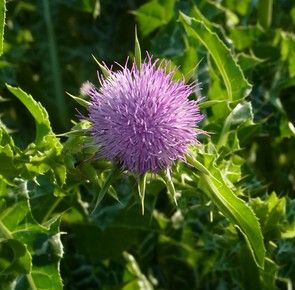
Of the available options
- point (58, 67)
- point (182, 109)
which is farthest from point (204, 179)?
Answer: point (58, 67)

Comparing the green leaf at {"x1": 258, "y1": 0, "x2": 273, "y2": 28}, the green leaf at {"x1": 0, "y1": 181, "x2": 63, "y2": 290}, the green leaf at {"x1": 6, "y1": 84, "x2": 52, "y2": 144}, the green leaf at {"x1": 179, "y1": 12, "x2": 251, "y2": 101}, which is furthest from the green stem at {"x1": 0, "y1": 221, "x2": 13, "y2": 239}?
the green leaf at {"x1": 258, "y1": 0, "x2": 273, "y2": 28}

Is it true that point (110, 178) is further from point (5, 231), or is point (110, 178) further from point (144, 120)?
point (5, 231)

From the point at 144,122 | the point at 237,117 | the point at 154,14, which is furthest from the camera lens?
the point at 154,14

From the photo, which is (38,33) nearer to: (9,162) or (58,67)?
(58,67)

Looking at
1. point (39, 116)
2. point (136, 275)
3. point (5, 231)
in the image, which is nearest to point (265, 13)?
point (136, 275)

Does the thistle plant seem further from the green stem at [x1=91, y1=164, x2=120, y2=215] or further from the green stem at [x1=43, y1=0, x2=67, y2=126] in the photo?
the green stem at [x1=43, y1=0, x2=67, y2=126]

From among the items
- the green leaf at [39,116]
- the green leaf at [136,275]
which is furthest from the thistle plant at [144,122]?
the green leaf at [136,275]

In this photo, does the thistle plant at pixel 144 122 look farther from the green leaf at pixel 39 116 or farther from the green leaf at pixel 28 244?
the green leaf at pixel 28 244
